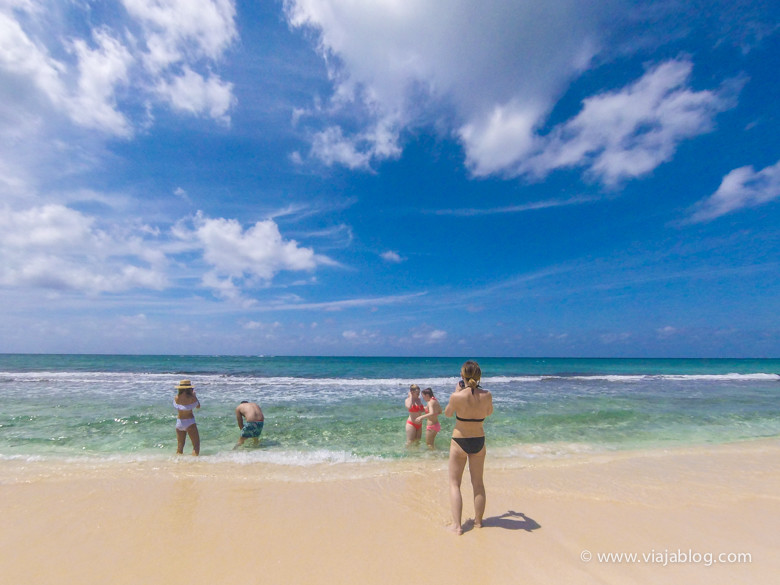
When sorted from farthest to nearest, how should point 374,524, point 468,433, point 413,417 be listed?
point 413,417
point 374,524
point 468,433

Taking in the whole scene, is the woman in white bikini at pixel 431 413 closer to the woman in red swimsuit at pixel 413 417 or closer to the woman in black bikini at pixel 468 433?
the woman in red swimsuit at pixel 413 417

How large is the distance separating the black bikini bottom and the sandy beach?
1.00m

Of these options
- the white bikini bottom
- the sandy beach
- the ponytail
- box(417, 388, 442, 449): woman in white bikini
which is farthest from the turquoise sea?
the ponytail

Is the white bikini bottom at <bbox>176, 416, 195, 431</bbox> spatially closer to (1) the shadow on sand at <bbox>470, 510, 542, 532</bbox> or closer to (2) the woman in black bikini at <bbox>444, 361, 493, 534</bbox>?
(2) the woman in black bikini at <bbox>444, 361, 493, 534</bbox>

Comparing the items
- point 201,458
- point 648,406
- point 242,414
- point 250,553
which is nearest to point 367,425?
point 242,414

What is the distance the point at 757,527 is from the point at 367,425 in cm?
856

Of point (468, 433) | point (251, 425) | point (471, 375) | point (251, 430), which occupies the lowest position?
point (251, 430)

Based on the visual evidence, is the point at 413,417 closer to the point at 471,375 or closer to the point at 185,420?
the point at 471,375

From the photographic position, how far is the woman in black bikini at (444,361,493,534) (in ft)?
13.9

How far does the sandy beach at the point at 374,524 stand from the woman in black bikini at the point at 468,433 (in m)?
0.34

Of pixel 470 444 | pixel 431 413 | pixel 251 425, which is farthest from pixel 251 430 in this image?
pixel 470 444

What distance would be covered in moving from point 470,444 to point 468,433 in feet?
0.47

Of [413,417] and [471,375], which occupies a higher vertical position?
[471,375]

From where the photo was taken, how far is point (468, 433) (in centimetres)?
429
